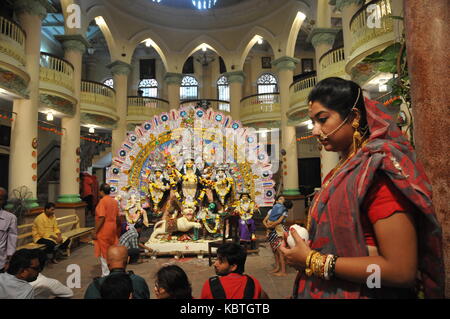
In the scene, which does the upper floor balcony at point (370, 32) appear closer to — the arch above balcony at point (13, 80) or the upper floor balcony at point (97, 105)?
the arch above balcony at point (13, 80)

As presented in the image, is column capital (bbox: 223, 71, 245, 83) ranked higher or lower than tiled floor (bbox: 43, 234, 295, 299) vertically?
higher

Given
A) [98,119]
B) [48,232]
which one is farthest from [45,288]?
[98,119]

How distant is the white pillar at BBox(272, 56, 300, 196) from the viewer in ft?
41.7

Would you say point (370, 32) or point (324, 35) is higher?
point (324, 35)

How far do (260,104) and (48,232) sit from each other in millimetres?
10586

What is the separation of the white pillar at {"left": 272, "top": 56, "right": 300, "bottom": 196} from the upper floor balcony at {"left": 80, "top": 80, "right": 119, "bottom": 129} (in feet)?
24.7

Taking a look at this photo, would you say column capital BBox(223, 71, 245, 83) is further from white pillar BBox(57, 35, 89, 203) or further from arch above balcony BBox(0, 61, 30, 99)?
arch above balcony BBox(0, 61, 30, 99)

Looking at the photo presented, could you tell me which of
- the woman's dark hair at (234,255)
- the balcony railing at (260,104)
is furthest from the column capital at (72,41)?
the woman's dark hair at (234,255)

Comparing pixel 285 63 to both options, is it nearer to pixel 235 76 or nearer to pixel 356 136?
pixel 235 76

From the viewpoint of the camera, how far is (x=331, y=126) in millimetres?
1179

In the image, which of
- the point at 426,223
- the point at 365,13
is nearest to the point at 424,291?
the point at 426,223

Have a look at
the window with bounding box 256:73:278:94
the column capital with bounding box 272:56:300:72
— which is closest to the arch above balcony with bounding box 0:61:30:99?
the column capital with bounding box 272:56:300:72

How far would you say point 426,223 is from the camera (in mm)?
954

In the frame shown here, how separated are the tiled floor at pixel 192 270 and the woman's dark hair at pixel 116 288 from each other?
2544mm
